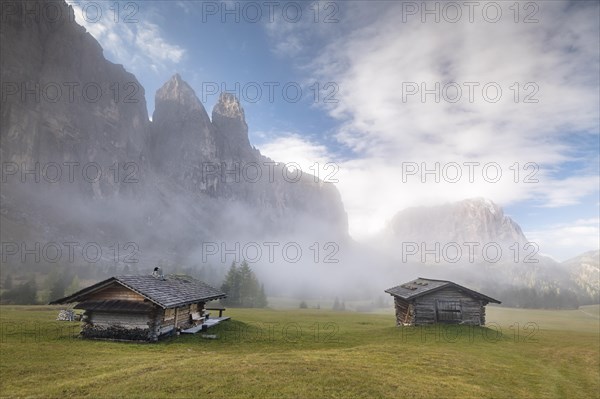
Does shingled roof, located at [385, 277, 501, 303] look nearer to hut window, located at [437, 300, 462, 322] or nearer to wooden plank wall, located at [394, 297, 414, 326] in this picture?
wooden plank wall, located at [394, 297, 414, 326]

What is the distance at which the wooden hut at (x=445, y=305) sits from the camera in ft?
131

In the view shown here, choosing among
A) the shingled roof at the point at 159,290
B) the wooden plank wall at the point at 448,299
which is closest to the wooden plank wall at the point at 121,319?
the shingled roof at the point at 159,290

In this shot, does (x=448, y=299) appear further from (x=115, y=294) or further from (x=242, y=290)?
(x=242, y=290)

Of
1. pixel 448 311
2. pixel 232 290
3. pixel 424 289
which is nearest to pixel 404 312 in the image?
pixel 424 289

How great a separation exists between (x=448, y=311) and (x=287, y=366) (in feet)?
94.1

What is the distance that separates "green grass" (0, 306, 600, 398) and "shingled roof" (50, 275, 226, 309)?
3078mm

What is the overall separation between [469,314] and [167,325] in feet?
111

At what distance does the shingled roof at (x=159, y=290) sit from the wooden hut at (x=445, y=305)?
930 inches

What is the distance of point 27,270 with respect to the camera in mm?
133375

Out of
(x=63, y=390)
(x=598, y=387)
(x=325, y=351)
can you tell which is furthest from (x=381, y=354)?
(x=63, y=390)

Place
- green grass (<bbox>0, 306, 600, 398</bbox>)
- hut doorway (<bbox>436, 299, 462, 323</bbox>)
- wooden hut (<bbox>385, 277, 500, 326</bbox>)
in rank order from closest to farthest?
green grass (<bbox>0, 306, 600, 398</bbox>) → wooden hut (<bbox>385, 277, 500, 326</bbox>) → hut doorway (<bbox>436, 299, 462, 323</bbox>)

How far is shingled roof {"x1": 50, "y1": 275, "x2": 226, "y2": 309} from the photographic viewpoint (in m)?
27.4

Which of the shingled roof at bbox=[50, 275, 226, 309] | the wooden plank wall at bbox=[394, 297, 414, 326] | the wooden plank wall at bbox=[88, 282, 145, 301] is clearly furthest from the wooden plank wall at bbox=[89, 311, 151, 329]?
the wooden plank wall at bbox=[394, 297, 414, 326]

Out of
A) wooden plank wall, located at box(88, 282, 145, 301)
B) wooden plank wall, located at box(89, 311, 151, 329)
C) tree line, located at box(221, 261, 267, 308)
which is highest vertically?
wooden plank wall, located at box(88, 282, 145, 301)
